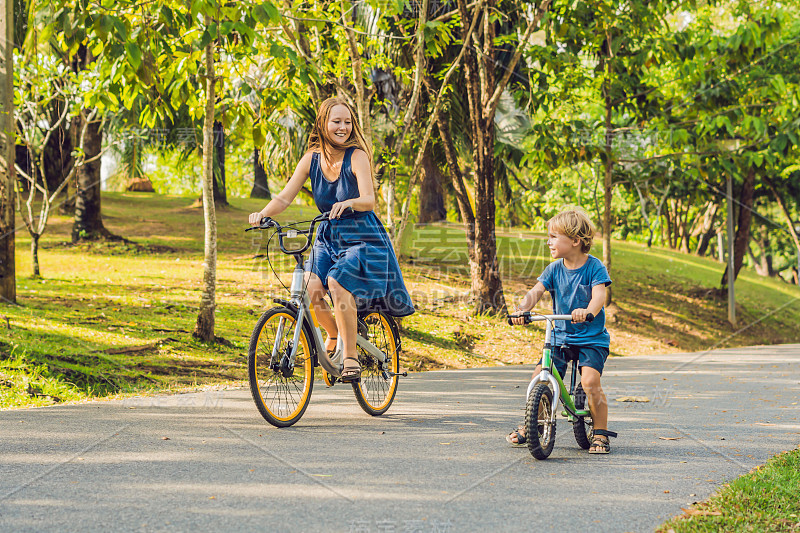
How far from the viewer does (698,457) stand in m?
4.87

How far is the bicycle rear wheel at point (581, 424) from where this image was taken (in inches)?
Answer: 193

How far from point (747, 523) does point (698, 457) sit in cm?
149

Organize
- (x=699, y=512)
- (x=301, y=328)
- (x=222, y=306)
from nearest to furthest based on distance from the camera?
(x=699, y=512), (x=301, y=328), (x=222, y=306)

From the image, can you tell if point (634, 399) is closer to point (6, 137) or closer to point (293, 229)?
point (293, 229)

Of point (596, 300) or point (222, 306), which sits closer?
point (596, 300)

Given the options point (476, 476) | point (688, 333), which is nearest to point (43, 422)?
point (476, 476)

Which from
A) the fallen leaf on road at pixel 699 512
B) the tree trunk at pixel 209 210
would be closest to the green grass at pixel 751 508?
the fallen leaf on road at pixel 699 512

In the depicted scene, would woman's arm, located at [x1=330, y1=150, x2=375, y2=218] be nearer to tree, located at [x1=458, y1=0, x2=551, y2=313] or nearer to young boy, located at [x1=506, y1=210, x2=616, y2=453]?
young boy, located at [x1=506, y1=210, x2=616, y2=453]

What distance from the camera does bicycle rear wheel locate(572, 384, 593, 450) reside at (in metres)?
4.90

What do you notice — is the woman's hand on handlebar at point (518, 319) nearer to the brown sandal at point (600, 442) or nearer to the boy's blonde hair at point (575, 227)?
the boy's blonde hair at point (575, 227)

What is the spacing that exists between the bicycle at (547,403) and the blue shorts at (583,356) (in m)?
0.03

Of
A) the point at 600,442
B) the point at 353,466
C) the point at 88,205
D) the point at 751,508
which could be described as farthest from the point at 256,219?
the point at 88,205

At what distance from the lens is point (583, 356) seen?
483 centimetres

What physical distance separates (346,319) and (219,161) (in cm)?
1825
